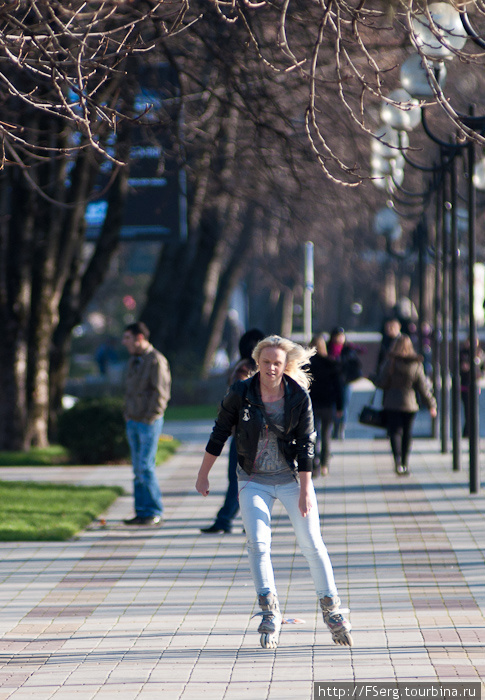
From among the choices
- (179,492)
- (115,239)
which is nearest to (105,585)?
(179,492)

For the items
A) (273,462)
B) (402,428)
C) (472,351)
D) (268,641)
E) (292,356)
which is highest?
(292,356)

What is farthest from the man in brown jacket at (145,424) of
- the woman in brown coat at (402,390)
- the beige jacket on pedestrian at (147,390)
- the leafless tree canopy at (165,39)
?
the woman in brown coat at (402,390)

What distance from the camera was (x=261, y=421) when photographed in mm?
6160

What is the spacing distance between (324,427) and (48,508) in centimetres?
415

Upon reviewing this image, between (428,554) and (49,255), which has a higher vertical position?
(49,255)

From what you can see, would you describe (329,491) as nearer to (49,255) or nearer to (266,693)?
(49,255)

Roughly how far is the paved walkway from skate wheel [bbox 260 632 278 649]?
3 cm

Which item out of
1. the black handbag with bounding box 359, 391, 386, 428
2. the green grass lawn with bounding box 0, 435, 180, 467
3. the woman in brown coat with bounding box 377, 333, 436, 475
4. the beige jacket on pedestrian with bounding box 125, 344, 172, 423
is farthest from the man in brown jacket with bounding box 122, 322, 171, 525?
the green grass lawn with bounding box 0, 435, 180, 467

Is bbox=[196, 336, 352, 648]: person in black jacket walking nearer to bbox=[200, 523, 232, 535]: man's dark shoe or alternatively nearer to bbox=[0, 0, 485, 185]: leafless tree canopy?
bbox=[0, 0, 485, 185]: leafless tree canopy

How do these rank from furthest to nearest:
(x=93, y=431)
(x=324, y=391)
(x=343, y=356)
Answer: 1. (x=343, y=356)
2. (x=93, y=431)
3. (x=324, y=391)

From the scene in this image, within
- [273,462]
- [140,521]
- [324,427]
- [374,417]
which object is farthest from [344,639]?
[374,417]

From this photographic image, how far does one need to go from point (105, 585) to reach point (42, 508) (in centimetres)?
354

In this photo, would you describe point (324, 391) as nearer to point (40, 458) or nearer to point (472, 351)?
point (472, 351)

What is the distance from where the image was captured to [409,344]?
14.1m
